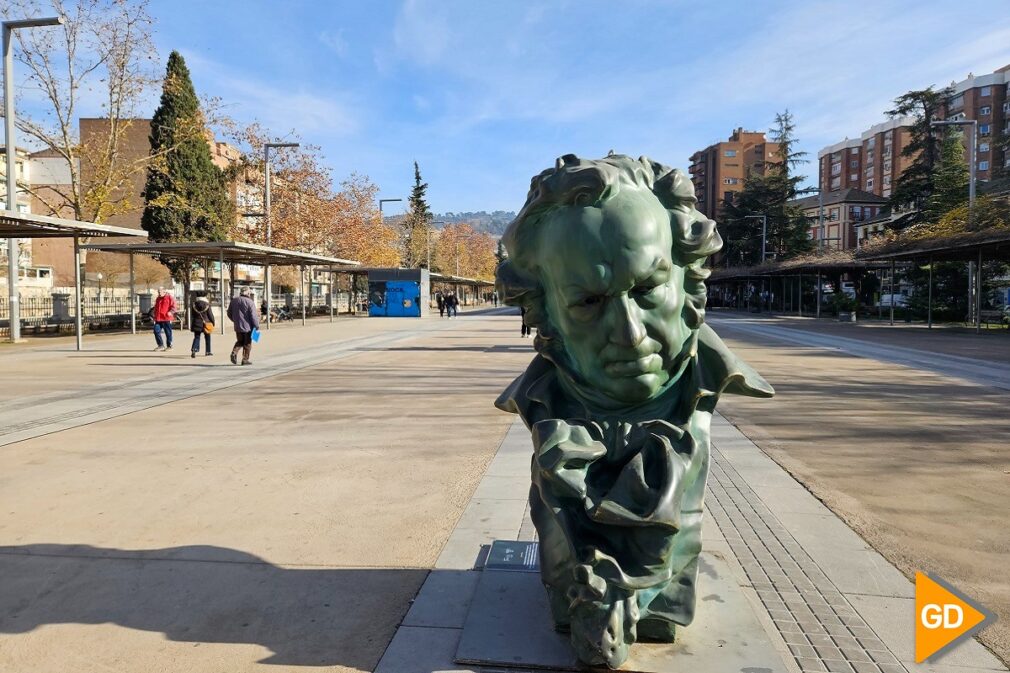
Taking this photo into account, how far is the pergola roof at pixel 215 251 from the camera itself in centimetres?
1900

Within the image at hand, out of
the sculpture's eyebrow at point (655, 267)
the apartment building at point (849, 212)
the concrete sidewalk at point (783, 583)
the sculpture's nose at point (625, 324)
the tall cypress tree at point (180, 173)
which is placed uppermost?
the apartment building at point (849, 212)

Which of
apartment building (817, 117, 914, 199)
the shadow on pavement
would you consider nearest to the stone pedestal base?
the shadow on pavement

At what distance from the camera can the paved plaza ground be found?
104 inches

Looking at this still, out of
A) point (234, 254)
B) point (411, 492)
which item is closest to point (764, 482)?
point (411, 492)

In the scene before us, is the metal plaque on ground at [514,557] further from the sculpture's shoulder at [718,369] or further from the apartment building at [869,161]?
the apartment building at [869,161]

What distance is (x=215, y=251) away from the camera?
69.1 feet

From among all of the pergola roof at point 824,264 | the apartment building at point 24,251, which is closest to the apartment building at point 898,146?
the pergola roof at point 824,264

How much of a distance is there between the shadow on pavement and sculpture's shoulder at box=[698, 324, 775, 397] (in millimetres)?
1659

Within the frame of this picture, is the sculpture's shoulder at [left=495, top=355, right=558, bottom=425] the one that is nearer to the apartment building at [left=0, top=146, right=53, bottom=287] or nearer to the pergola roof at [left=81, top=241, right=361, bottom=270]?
the pergola roof at [left=81, top=241, right=361, bottom=270]

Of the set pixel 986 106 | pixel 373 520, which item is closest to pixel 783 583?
pixel 373 520

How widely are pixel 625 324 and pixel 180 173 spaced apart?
30.7 m

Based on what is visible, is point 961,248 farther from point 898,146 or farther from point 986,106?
point 898,146

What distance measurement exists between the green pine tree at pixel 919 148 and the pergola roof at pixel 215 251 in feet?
115

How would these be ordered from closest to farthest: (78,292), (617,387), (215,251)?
(617,387)
(78,292)
(215,251)
